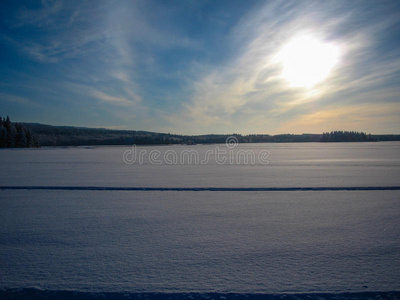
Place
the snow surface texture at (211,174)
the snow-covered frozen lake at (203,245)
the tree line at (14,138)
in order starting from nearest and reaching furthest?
the snow-covered frozen lake at (203,245)
the snow surface texture at (211,174)
the tree line at (14,138)

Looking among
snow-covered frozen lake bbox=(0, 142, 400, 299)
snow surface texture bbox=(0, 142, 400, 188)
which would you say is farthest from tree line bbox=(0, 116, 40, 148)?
snow-covered frozen lake bbox=(0, 142, 400, 299)

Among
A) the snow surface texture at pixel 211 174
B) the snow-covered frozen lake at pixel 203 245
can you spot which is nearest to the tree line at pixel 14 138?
the snow surface texture at pixel 211 174

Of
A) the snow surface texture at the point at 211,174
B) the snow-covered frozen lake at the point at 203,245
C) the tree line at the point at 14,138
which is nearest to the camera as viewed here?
the snow-covered frozen lake at the point at 203,245

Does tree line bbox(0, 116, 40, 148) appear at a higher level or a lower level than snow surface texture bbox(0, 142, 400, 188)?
higher

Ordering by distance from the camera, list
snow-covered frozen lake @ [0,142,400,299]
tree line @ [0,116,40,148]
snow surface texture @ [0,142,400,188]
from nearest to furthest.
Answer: snow-covered frozen lake @ [0,142,400,299] < snow surface texture @ [0,142,400,188] < tree line @ [0,116,40,148]

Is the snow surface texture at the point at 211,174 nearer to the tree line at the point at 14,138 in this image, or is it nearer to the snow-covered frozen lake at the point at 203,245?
the snow-covered frozen lake at the point at 203,245

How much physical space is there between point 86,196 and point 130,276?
15.5 ft

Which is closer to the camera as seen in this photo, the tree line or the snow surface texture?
the snow surface texture

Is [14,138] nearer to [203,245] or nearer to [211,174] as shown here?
[211,174]

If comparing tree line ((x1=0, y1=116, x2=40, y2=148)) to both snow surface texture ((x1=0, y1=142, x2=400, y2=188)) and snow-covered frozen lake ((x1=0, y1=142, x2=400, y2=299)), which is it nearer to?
snow surface texture ((x1=0, y1=142, x2=400, y2=188))

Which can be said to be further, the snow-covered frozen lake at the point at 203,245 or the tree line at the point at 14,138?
the tree line at the point at 14,138

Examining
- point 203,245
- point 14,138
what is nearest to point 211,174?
point 203,245

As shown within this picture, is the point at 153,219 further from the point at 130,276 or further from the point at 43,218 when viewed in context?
the point at 43,218

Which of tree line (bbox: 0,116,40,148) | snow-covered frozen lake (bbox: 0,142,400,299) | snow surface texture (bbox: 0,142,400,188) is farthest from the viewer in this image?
tree line (bbox: 0,116,40,148)
